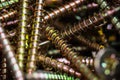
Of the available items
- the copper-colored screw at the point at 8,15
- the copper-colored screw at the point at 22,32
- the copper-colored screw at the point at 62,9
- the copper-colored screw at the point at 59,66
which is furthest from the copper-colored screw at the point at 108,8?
the copper-colored screw at the point at 8,15

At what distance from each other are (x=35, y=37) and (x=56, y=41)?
0.81 ft

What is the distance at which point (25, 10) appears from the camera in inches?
108

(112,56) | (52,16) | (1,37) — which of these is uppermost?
(52,16)

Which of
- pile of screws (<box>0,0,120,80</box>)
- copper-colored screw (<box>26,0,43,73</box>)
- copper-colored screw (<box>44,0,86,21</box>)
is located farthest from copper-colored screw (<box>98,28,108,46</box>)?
copper-colored screw (<box>26,0,43,73</box>)

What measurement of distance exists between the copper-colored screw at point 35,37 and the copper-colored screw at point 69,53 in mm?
143

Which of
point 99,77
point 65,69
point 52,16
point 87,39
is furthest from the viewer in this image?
point 87,39

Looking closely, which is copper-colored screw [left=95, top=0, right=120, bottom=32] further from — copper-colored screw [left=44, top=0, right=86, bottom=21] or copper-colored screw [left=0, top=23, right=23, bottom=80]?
copper-colored screw [left=0, top=23, right=23, bottom=80]

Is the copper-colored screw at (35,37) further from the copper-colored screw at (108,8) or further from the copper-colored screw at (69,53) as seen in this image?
the copper-colored screw at (108,8)

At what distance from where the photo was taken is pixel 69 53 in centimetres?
262

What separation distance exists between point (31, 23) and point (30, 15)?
0.57 feet

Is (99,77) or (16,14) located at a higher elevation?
(16,14)

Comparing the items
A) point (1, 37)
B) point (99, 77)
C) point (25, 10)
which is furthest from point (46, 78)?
point (25, 10)

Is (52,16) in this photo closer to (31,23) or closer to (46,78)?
(31,23)

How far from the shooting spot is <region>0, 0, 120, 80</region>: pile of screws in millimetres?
2258
